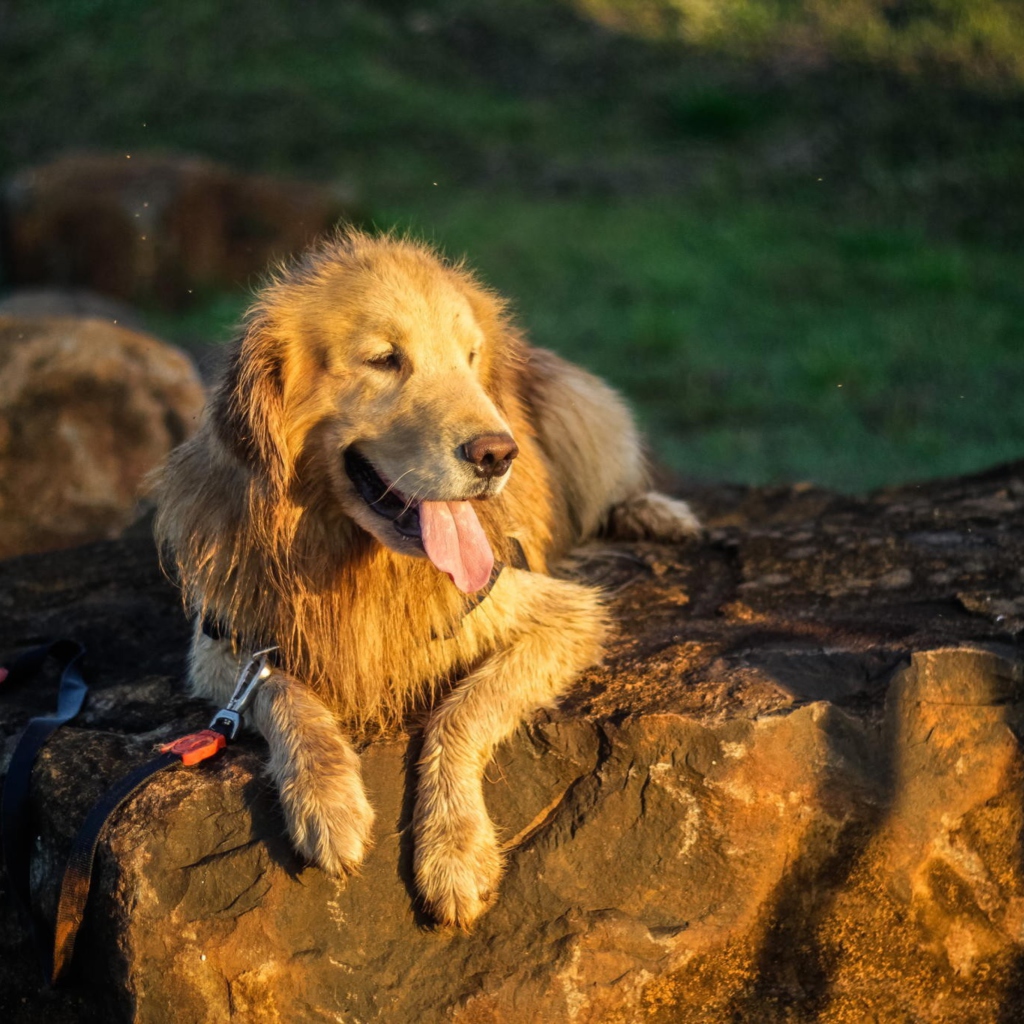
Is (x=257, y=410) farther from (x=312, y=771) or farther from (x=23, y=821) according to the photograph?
(x=23, y=821)

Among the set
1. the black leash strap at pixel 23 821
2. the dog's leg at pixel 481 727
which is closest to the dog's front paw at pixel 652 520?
the dog's leg at pixel 481 727

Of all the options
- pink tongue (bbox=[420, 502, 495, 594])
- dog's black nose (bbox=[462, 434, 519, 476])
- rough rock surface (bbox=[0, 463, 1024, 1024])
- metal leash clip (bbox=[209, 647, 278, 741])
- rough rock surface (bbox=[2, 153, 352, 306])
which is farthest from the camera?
rough rock surface (bbox=[2, 153, 352, 306])

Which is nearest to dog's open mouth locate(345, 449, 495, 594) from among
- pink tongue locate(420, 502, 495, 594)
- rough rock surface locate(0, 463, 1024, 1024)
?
pink tongue locate(420, 502, 495, 594)

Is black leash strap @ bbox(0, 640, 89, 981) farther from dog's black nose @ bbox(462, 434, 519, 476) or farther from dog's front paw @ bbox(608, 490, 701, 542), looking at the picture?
dog's front paw @ bbox(608, 490, 701, 542)

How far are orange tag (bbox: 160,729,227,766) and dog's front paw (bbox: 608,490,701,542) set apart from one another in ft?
7.04

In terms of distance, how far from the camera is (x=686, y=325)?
12.3m

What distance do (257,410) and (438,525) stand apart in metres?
0.62

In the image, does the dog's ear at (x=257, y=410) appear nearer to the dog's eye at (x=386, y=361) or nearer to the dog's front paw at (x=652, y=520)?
the dog's eye at (x=386, y=361)

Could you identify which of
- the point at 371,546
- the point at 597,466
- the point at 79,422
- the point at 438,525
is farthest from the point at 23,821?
the point at 79,422

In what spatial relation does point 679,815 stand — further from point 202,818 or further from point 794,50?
point 794,50

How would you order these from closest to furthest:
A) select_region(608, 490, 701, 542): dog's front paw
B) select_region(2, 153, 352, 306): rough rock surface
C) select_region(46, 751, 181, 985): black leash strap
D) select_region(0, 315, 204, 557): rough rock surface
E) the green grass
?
select_region(46, 751, 181, 985): black leash strap, select_region(608, 490, 701, 542): dog's front paw, select_region(0, 315, 204, 557): rough rock surface, the green grass, select_region(2, 153, 352, 306): rough rock surface

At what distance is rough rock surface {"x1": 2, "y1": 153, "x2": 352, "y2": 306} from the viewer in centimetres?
1297

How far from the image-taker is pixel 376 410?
3662mm

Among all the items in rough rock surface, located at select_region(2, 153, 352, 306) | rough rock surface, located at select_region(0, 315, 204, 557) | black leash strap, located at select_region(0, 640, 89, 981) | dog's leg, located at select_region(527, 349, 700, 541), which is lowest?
rough rock surface, located at select_region(2, 153, 352, 306)
